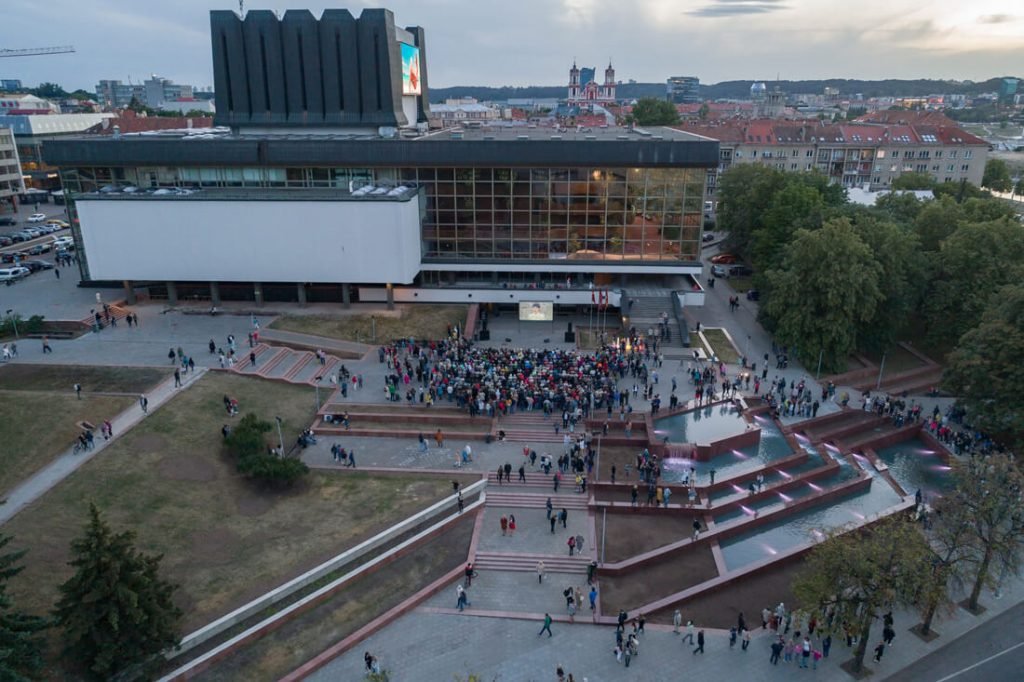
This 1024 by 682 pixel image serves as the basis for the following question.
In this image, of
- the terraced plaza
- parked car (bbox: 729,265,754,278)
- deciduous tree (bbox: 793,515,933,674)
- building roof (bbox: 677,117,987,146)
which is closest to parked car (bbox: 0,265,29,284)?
the terraced plaza

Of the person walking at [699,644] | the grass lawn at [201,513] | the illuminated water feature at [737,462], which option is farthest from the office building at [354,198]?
the person walking at [699,644]

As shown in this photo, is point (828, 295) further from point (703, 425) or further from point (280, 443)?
point (280, 443)

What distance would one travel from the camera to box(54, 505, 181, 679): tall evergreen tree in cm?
1712

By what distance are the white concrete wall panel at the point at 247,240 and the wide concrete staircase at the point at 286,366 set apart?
7357 millimetres

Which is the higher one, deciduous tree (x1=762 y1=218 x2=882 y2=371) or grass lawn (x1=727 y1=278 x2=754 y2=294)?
deciduous tree (x1=762 y1=218 x2=882 y2=371)

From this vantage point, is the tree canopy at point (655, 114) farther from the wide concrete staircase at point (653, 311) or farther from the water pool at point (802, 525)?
the water pool at point (802, 525)

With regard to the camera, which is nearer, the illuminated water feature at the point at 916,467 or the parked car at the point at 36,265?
the illuminated water feature at the point at 916,467

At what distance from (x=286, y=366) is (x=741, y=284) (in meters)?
38.8

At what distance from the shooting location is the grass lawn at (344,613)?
1978cm

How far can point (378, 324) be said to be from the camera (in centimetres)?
4350

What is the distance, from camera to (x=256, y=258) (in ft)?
144

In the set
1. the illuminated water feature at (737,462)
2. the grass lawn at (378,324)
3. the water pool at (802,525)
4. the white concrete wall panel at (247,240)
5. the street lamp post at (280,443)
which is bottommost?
the water pool at (802,525)

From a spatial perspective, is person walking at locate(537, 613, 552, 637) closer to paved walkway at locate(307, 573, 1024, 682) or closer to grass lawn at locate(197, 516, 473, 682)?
paved walkway at locate(307, 573, 1024, 682)

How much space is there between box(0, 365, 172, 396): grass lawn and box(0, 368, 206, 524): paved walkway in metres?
1.03
